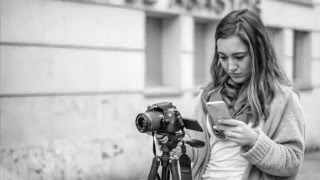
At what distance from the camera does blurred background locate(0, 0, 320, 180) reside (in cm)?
548

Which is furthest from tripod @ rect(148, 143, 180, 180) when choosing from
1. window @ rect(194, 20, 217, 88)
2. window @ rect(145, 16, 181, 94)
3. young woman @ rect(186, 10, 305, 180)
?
window @ rect(194, 20, 217, 88)

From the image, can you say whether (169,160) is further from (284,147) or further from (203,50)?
(203,50)

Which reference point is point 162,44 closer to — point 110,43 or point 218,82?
point 110,43

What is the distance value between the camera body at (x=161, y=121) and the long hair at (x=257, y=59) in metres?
0.35

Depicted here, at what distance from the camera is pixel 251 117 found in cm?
220

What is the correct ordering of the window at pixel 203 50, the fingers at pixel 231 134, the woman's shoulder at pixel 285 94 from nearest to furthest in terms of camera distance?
1. the fingers at pixel 231 134
2. the woman's shoulder at pixel 285 94
3. the window at pixel 203 50

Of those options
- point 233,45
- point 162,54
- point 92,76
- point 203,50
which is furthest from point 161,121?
point 203,50

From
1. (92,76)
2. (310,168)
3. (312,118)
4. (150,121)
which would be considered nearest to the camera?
(150,121)

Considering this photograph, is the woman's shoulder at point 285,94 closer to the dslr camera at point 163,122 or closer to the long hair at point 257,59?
the long hair at point 257,59

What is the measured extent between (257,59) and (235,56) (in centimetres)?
10

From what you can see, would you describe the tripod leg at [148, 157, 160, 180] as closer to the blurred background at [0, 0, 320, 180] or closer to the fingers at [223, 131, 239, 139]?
the fingers at [223, 131, 239, 139]

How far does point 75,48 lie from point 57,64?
0.98 ft

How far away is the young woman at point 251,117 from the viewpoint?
2.07 meters

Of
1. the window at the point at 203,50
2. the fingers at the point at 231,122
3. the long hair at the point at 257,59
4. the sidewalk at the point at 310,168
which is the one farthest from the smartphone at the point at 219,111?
the window at the point at 203,50
